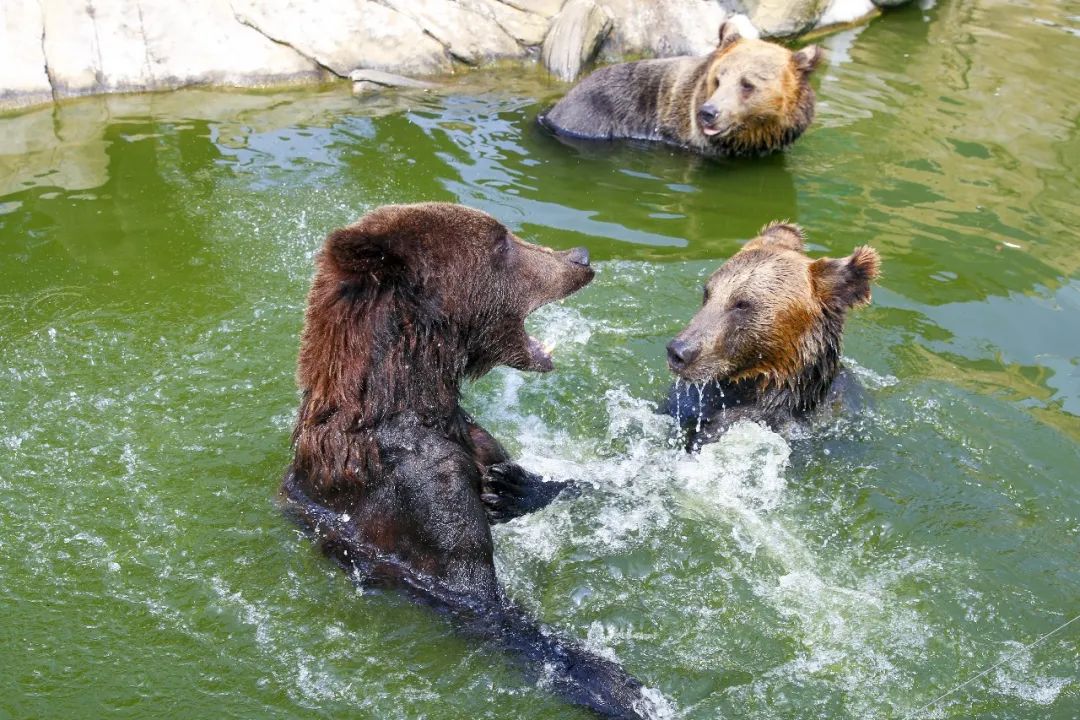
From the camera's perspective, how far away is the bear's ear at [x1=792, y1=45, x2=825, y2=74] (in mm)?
10523

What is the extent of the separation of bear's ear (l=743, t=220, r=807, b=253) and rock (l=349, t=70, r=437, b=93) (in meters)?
6.31

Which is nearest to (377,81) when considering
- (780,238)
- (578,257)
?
(780,238)

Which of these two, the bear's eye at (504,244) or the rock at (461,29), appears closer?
the bear's eye at (504,244)

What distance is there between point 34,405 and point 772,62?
24.3ft

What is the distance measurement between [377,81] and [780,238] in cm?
656

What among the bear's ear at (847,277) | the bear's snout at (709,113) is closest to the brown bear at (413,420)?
the bear's ear at (847,277)

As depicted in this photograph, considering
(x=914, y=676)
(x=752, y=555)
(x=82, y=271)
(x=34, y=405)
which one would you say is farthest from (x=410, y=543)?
(x=82, y=271)

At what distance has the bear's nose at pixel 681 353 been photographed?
18.3 ft

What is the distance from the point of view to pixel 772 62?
34.3ft

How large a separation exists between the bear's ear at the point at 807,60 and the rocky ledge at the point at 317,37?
259 cm

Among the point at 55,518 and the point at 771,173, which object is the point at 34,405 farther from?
the point at 771,173

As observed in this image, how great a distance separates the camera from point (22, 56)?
34.8 ft

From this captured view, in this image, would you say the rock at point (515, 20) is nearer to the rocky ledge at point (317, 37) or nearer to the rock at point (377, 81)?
the rocky ledge at point (317, 37)

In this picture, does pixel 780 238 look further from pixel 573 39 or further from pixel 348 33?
pixel 348 33
